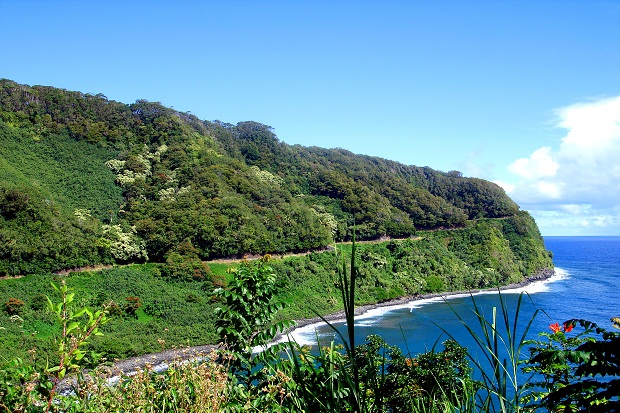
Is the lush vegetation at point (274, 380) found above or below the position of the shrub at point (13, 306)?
above

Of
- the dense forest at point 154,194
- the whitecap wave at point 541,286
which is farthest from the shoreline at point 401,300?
the dense forest at point 154,194

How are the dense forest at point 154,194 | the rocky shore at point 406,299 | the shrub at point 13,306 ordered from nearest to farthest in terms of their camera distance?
the shrub at point 13,306
the dense forest at point 154,194
the rocky shore at point 406,299

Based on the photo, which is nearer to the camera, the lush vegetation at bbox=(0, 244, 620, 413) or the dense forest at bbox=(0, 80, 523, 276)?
the lush vegetation at bbox=(0, 244, 620, 413)

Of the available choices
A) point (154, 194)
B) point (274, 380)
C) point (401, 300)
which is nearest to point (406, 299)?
point (401, 300)

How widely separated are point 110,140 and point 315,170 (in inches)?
937

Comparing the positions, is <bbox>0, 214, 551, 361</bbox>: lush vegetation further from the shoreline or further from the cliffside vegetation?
the shoreline

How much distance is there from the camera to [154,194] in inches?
1406

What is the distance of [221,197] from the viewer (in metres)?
35.5

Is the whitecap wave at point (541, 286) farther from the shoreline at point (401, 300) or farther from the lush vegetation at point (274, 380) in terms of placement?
the lush vegetation at point (274, 380)

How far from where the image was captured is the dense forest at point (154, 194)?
2700 centimetres

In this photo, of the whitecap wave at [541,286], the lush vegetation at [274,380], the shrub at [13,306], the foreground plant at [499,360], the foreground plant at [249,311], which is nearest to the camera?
the foreground plant at [499,360]

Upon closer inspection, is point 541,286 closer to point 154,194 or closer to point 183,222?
point 183,222

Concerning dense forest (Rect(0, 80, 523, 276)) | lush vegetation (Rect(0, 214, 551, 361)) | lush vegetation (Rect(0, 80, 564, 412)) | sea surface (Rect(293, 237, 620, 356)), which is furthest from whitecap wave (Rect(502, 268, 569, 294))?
dense forest (Rect(0, 80, 523, 276))

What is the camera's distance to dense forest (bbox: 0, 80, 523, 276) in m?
27.0
